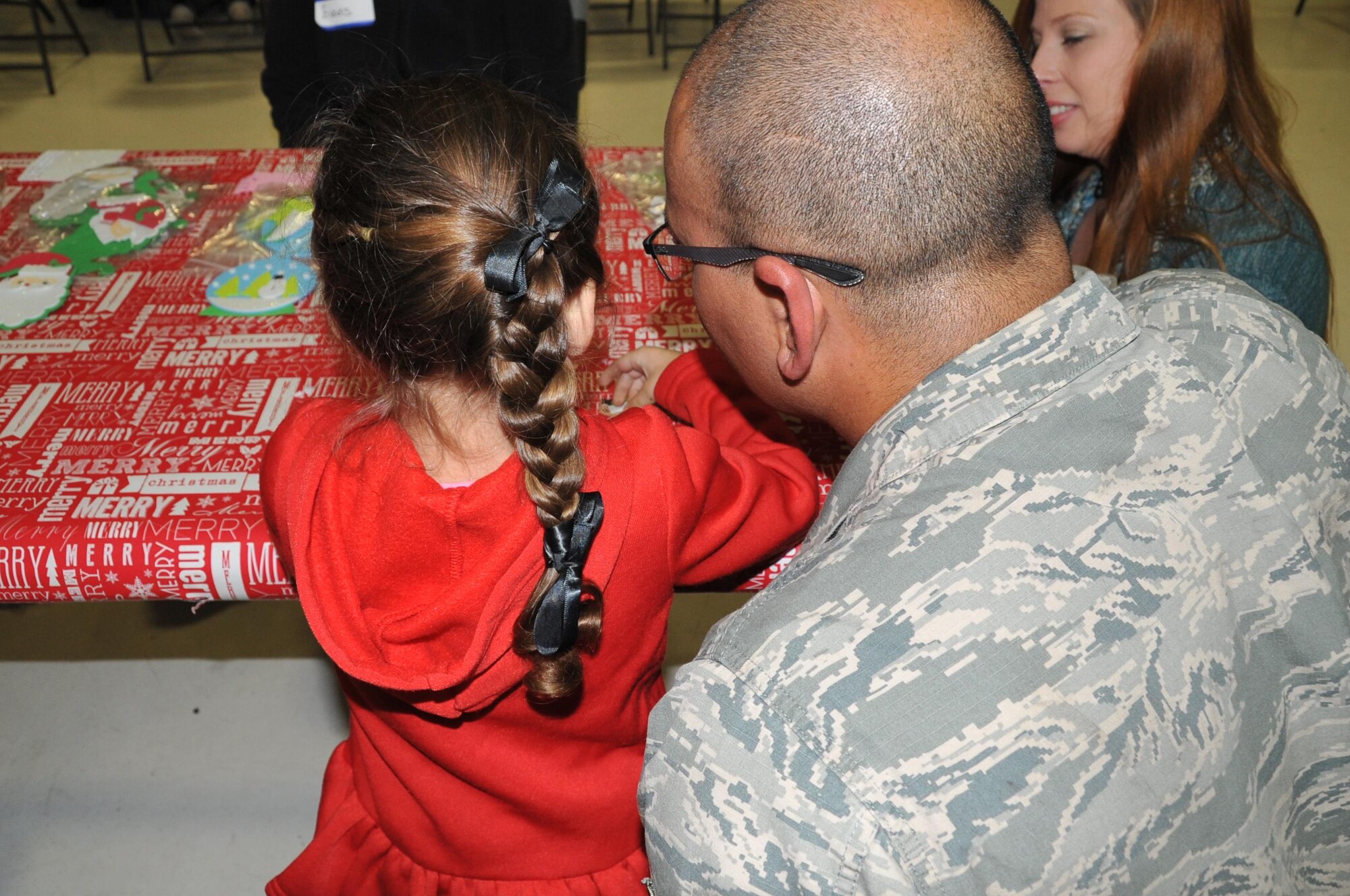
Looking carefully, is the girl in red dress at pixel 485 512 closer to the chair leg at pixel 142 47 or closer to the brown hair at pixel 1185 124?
the brown hair at pixel 1185 124

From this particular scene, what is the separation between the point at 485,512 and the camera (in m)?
0.97

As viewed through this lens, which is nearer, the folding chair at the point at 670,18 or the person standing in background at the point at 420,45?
the person standing in background at the point at 420,45

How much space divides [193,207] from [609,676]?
1280mm

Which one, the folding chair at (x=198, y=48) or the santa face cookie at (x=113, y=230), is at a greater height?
the santa face cookie at (x=113, y=230)

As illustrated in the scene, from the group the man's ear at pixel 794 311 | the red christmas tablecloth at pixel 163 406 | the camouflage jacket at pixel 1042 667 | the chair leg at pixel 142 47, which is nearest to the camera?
the camouflage jacket at pixel 1042 667

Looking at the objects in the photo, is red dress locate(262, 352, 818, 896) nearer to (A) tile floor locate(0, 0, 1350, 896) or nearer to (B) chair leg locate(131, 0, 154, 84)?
(A) tile floor locate(0, 0, 1350, 896)

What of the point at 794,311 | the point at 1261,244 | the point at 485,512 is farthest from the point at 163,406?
the point at 1261,244

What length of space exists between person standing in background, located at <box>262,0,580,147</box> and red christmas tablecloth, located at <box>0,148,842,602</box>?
21.0 inches

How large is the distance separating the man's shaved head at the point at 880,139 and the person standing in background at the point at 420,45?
143 cm

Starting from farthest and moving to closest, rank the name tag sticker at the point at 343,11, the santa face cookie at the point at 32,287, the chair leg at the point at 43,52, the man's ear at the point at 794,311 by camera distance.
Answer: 1. the chair leg at the point at 43,52
2. the name tag sticker at the point at 343,11
3. the santa face cookie at the point at 32,287
4. the man's ear at the point at 794,311

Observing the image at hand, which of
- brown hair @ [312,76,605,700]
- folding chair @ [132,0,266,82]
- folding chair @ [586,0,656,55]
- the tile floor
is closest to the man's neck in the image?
brown hair @ [312,76,605,700]

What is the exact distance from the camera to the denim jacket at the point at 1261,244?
1.53 meters

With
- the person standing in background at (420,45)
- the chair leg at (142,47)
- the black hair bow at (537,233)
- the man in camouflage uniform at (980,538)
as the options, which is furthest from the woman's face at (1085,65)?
the chair leg at (142,47)

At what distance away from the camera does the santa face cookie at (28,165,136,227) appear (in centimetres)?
178
